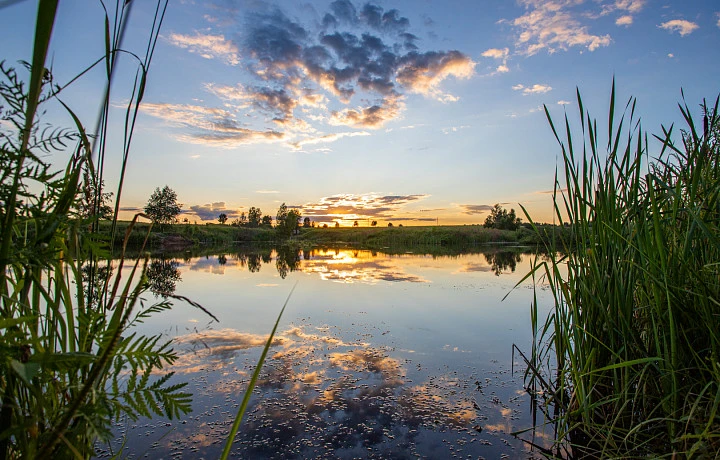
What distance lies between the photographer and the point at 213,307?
27.8 ft

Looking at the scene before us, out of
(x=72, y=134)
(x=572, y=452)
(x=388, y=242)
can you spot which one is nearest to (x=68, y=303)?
(x=72, y=134)

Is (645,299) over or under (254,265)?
over

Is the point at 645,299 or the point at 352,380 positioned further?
the point at 352,380

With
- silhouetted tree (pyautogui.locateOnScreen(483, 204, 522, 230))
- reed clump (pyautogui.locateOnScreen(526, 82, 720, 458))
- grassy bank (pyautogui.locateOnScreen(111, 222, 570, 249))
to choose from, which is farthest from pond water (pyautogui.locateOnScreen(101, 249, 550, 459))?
silhouetted tree (pyautogui.locateOnScreen(483, 204, 522, 230))

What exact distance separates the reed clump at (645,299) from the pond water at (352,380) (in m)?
0.89

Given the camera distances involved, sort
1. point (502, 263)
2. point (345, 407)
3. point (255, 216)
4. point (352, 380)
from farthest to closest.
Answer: point (255, 216), point (502, 263), point (352, 380), point (345, 407)

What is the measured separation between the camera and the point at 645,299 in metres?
2.85

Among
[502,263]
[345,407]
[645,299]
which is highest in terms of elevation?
[645,299]

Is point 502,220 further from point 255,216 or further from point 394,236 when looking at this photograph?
point 255,216

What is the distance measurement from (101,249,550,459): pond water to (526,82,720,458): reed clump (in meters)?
0.89

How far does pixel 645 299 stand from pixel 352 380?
2990 millimetres

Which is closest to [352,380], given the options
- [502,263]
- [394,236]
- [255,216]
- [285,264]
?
[285,264]

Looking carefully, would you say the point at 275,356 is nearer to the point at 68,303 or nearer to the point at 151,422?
the point at 151,422

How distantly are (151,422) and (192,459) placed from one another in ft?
2.74
